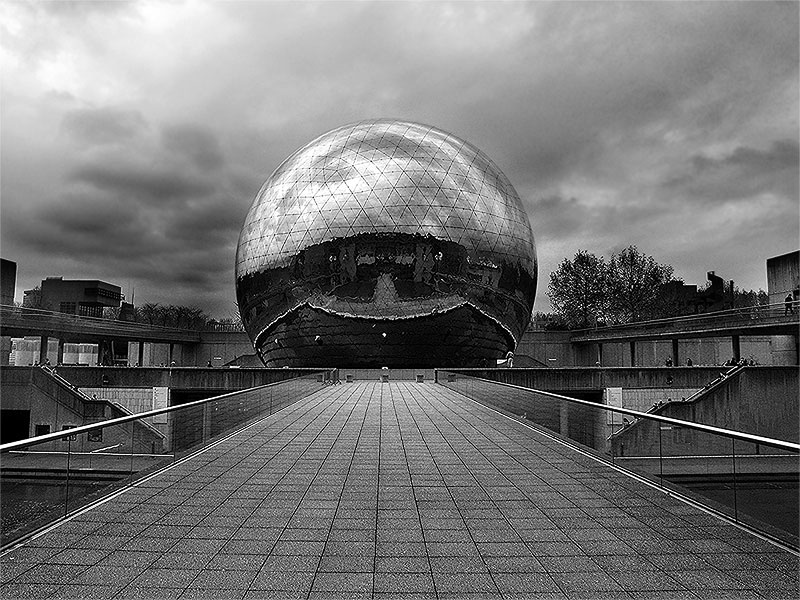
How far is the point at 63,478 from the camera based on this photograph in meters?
5.11

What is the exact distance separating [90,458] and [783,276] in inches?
1552

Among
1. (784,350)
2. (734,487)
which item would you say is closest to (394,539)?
(734,487)

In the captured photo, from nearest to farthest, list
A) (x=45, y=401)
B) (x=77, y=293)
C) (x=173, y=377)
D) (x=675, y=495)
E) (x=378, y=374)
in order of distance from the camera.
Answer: (x=675, y=495)
(x=45, y=401)
(x=173, y=377)
(x=378, y=374)
(x=77, y=293)

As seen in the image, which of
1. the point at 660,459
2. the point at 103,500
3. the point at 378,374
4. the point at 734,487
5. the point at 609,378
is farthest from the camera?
the point at 378,374

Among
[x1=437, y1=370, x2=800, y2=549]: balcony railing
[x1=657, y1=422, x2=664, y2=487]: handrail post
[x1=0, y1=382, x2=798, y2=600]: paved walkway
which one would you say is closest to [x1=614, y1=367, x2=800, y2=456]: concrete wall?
[x1=437, y1=370, x2=800, y2=549]: balcony railing

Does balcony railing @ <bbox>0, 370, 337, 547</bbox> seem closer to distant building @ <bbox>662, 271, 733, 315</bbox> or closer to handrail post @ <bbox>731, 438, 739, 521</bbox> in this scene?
handrail post @ <bbox>731, 438, 739, 521</bbox>

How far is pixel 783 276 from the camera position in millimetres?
36531

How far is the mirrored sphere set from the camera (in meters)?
21.0

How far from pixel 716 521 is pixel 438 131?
2092 cm

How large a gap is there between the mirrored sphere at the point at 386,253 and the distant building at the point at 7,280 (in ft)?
71.1

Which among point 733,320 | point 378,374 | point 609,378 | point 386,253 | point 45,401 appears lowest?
point 45,401

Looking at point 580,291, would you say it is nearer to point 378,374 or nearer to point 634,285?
point 634,285

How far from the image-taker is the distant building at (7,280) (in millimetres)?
37812

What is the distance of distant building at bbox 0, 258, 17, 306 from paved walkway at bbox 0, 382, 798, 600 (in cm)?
3628
